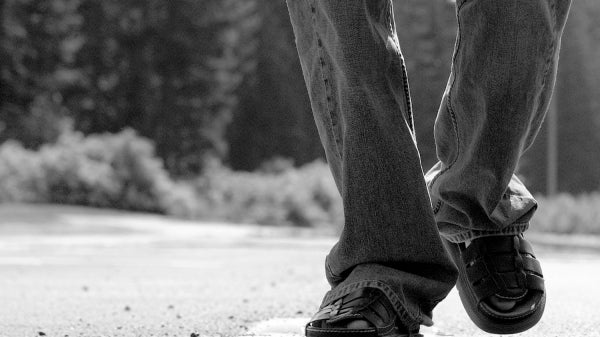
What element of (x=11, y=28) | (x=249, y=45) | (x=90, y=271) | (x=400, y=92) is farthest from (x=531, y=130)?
(x=249, y=45)

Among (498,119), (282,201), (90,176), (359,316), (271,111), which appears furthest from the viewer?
(271,111)

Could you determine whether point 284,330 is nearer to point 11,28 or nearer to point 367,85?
point 367,85

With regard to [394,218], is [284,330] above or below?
below

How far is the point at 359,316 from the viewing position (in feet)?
7.12

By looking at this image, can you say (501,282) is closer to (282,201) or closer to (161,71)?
(282,201)

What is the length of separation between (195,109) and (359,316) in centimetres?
3360

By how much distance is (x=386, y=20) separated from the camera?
233 centimetres

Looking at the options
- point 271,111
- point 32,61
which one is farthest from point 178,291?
point 271,111

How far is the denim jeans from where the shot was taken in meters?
2.25

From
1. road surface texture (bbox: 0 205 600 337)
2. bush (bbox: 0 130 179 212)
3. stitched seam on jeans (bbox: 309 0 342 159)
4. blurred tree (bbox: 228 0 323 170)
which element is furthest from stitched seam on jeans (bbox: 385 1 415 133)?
blurred tree (bbox: 228 0 323 170)

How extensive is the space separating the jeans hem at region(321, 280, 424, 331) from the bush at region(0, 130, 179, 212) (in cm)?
1634

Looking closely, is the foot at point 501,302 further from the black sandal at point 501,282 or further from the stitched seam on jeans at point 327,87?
the stitched seam on jeans at point 327,87

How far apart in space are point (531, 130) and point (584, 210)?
672 inches

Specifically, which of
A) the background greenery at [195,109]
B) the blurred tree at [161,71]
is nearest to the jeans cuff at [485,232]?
the background greenery at [195,109]
